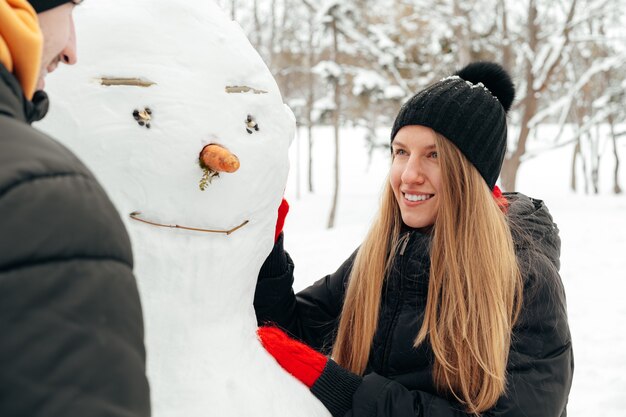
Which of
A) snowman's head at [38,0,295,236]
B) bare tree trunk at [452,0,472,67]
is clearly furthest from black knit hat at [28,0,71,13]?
bare tree trunk at [452,0,472,67]

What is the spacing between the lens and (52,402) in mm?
666

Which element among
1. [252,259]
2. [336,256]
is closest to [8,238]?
[252,259]

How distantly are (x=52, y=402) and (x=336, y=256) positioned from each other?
7583mm

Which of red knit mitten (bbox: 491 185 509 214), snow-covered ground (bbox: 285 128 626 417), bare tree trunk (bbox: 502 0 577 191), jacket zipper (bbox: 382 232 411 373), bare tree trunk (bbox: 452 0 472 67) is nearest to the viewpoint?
jacket zipper (bbox: 382 232 411 373)

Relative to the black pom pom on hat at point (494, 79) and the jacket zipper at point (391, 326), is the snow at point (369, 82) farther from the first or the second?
the jacket zipper at point (391, 326)

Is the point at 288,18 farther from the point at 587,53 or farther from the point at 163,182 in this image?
the point at 163,182

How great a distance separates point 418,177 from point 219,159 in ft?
2.44

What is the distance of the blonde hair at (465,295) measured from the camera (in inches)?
70.7

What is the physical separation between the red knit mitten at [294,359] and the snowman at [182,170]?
0.06 metres

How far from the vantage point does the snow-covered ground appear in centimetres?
475

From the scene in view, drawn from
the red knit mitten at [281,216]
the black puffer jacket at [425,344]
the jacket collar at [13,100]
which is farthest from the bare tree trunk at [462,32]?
the jacket collar at [13,100]

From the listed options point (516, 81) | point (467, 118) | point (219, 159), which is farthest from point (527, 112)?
point (219, 159)

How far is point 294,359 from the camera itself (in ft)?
5.94

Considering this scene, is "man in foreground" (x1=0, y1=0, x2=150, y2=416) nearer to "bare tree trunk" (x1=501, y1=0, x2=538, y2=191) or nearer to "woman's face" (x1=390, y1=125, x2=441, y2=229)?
"woman's face" (x1=390, y1=125, x2=441, y2=229)
